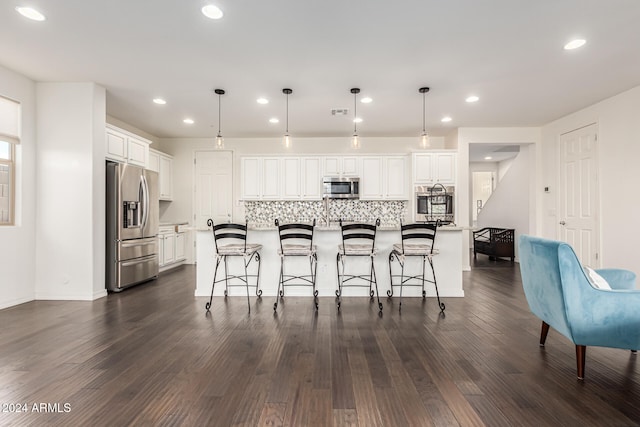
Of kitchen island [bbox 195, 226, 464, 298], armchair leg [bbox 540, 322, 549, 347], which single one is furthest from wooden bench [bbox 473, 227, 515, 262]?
armchair leg [bbox 540, 322, 549, 347]

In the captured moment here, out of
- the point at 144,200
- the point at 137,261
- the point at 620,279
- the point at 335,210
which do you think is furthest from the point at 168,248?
the point at 620,279

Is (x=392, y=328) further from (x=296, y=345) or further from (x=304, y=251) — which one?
(x=304, y=251)

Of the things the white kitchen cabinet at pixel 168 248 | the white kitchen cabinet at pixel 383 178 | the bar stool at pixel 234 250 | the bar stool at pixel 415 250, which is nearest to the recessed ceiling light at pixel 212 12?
the bar stool at pixel 234 250

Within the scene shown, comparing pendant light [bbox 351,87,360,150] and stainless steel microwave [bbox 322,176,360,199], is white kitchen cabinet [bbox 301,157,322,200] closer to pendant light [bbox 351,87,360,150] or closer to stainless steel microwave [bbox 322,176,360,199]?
stainless steel microwave [bbox 322,176,360,199]

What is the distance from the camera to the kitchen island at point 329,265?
4.17 metres

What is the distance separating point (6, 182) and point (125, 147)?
148 cm

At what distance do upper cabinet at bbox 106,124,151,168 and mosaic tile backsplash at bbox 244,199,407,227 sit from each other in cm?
232

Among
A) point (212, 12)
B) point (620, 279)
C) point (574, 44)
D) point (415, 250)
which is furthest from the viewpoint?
point (415, 250)

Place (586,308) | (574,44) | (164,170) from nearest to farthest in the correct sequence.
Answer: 1. (586,308)
2. (574,44)
3. (164,170)

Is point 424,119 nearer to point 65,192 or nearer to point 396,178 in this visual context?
point 396,178

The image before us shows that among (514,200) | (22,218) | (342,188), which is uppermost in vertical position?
(342,188)

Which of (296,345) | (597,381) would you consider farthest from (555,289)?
(296,345)

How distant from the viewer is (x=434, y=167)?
6215mm

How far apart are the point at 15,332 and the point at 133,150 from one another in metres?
3.04
